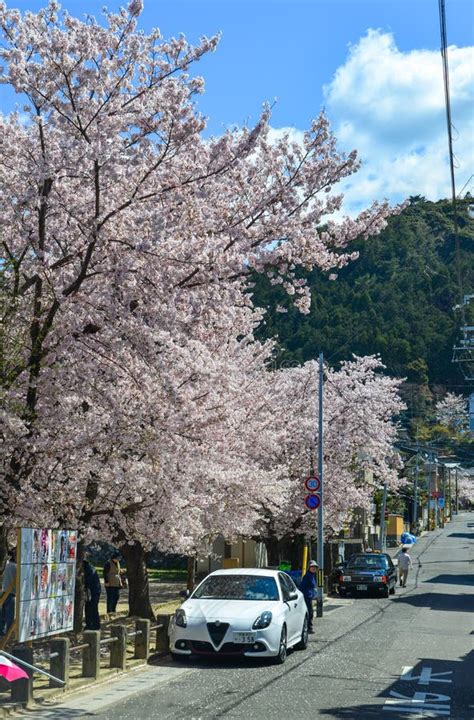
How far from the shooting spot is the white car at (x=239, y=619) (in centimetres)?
1438

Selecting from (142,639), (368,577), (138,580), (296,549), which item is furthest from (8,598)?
(296,549)

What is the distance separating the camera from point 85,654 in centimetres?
1309

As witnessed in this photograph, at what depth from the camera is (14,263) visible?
12727mm

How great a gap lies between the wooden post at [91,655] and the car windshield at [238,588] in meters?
3.04

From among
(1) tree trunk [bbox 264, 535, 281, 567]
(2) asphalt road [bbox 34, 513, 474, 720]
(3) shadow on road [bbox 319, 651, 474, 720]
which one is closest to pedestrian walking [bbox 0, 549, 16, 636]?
(2) asphalt road [bbox 34, 513, 474, 720]

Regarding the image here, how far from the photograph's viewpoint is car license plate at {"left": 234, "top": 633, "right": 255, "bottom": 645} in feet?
46.9

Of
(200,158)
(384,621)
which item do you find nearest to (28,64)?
(200,158)

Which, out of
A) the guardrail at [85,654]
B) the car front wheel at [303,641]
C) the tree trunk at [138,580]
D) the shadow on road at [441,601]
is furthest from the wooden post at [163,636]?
the shadow on road at [441,601]

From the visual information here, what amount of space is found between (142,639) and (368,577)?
63.0 ft

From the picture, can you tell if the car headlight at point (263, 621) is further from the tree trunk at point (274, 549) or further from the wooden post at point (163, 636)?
the tree trunk at point (274, 549)

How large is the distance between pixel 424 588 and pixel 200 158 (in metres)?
29.2

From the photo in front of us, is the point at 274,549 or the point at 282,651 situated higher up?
the point at 274,549

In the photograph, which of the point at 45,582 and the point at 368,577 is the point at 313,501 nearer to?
the point at 368,577

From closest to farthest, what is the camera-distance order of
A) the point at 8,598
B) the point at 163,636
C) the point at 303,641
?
the point at 163,636, the point at 303,641, the point at 8,598
